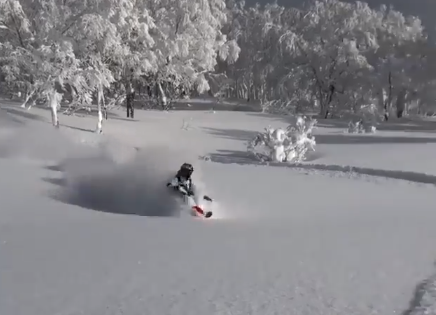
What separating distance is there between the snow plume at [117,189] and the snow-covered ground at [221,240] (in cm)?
4

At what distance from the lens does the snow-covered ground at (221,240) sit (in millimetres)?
5410

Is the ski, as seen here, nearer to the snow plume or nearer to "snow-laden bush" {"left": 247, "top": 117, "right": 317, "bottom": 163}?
the snow plume

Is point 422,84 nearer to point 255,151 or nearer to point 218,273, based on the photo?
point 255,151

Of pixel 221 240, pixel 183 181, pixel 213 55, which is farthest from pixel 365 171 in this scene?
pixel 213 55

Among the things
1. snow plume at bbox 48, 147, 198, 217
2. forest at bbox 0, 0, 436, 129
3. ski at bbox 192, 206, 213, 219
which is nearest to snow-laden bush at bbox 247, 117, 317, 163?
snow plume at bbox 48, 147, 198, 217

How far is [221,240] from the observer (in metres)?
7.81

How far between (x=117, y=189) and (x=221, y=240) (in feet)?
17.8

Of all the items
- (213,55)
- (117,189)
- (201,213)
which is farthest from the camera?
(213,55)

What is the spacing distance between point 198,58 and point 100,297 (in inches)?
1321

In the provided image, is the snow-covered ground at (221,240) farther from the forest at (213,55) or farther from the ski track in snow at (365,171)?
the forest at (213,55)

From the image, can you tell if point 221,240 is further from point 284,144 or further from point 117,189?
point 284,144

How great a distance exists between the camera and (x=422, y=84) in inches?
1838

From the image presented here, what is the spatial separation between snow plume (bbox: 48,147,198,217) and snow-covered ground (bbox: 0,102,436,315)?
0.14ft

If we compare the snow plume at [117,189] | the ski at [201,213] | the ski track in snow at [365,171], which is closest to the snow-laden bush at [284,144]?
the ski track in snow at [365,171]
